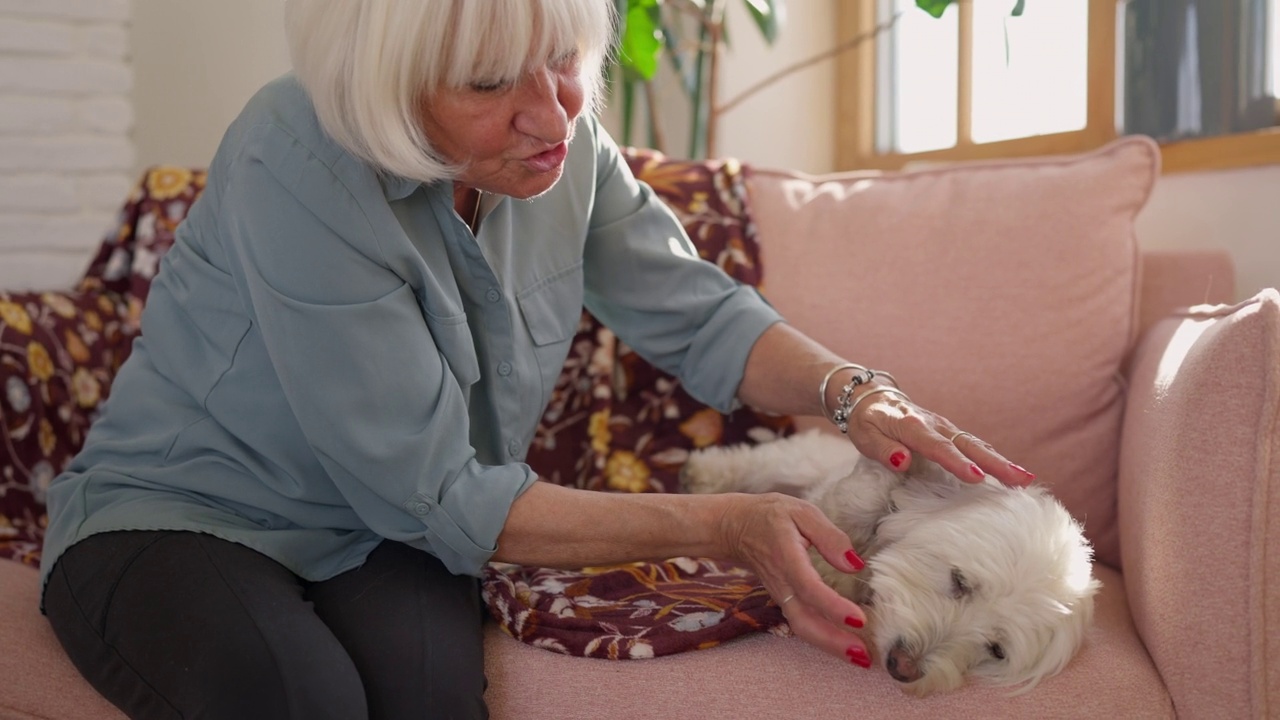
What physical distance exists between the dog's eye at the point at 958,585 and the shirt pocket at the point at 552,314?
0.58m

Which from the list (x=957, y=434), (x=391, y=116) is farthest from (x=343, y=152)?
(x=957, y=434)

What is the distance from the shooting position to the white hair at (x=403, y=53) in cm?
106

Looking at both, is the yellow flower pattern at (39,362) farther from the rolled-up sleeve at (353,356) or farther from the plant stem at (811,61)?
the plant stem at (811,61)

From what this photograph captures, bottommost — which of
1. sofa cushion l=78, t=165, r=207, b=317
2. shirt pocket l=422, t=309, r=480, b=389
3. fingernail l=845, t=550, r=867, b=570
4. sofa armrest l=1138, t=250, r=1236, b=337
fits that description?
fingernail l=845, t=550, r=867, b=570

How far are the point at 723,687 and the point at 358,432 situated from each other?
19.0 inches

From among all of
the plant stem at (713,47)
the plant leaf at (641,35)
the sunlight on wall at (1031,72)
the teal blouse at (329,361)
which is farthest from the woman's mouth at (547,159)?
the sunlight on wall at (1031,72)

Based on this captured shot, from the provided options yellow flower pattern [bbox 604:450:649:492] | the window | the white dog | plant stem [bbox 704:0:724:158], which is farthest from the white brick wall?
the white dog

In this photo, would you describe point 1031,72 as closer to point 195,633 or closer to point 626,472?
point 626,472

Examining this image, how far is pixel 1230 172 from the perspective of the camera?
6.26 feet

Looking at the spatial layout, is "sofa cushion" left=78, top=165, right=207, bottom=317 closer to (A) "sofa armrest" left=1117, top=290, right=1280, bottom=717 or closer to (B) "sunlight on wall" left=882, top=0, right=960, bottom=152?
(A) "sofa armrest" left=1117, top=290, right=1280, bottom=717

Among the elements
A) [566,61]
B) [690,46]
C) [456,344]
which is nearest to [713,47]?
[690,46]

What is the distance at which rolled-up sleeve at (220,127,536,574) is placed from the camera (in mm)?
1105

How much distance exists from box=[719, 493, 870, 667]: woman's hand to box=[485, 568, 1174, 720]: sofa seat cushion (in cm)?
7

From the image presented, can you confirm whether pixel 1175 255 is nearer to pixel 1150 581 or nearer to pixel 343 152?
pixel 1150 581
